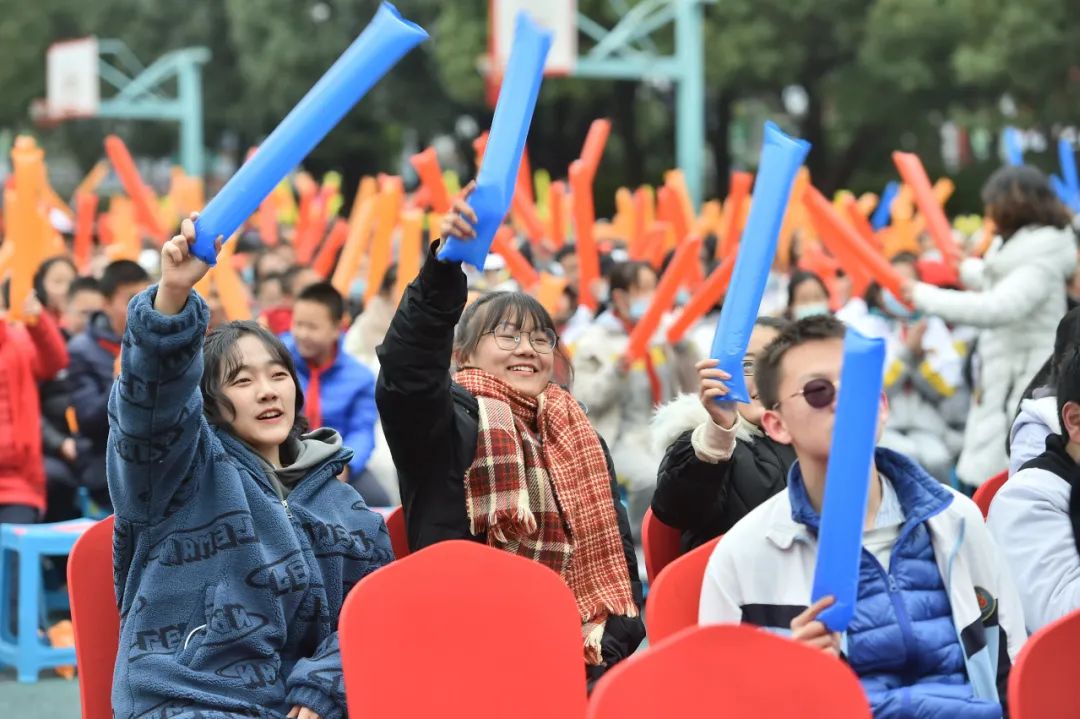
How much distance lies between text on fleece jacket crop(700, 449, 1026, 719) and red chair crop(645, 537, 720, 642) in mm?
153

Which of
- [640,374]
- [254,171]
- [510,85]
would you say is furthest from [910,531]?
[640,374]

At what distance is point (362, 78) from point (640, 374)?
533 cm

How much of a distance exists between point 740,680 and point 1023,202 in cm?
477

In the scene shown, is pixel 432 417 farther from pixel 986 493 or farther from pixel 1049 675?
pixel 1049 675

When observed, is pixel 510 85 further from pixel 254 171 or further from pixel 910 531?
pixel 910 531

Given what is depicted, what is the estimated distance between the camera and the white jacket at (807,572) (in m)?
3.16

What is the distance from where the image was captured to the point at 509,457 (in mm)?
4023

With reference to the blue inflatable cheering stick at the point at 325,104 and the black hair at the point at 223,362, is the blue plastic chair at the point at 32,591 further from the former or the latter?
the blue inflatable cheering stick at the point at 325,104

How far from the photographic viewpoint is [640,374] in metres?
8.24

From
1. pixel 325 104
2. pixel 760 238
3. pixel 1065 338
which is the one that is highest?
pixel 325 104

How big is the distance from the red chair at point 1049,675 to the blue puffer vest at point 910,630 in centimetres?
26

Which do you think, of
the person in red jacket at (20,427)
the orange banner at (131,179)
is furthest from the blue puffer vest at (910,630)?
the orange banner at (131,179)

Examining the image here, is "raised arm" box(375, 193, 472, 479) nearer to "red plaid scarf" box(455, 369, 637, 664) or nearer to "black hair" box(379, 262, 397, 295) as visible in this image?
"red plaid scarf" box(455, 369, 637, 664)

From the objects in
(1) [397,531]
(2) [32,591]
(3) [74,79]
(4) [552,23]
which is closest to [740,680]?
(1) [397,531]
